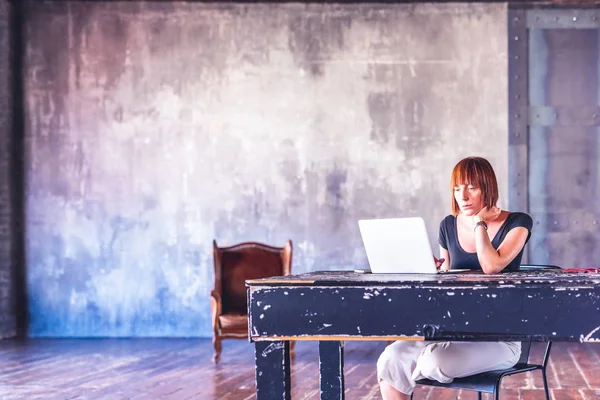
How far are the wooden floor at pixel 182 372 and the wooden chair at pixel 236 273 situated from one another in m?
0.29

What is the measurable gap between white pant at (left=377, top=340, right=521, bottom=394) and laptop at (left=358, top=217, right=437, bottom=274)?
0.30 metres

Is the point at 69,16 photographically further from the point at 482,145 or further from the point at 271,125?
the point at 482,145

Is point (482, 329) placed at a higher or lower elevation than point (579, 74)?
lower

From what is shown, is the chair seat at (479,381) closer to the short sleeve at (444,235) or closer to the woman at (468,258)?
the woman at (468,258)

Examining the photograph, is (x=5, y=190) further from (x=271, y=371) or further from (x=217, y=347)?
(x=271, y=371)

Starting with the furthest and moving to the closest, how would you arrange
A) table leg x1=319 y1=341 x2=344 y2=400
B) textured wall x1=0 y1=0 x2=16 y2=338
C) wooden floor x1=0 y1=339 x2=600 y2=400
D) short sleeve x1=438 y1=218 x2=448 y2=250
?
textured wall x1=0 y1=0 x2=16 y2=338 → wooden floor x1=0 y1=339 x2=600 y2=400 → short sleeve x1=438 y1=218 x2=448 y2=250 → table leg x1=319 y1=341 x2=344 y2=400

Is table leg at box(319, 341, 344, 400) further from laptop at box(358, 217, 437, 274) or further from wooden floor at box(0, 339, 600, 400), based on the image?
wooden floor at box(0, 339, 600, 400)

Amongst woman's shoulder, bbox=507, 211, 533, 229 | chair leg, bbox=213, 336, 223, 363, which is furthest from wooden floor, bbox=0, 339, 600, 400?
woman's shoulder, bbox=507, 211, 533, 229

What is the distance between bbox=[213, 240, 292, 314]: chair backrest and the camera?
23.6 ft

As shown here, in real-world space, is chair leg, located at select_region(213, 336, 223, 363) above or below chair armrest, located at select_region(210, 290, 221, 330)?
below

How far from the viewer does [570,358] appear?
6750 mm

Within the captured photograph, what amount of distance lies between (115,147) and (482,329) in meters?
6.31

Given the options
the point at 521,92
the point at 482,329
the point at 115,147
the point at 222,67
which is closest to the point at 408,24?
the point at 521,92

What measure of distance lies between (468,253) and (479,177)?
34 cm
